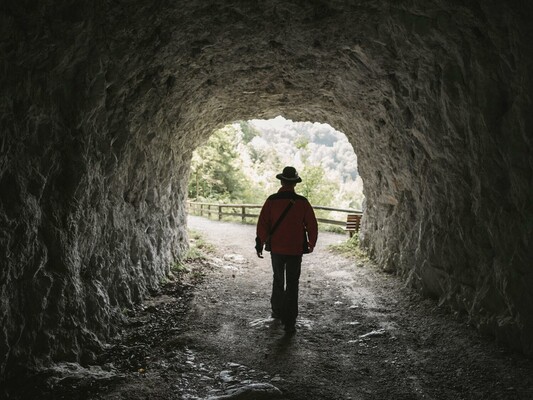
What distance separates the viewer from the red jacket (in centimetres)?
571

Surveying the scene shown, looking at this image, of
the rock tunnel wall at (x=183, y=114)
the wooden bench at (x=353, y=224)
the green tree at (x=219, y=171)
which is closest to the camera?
the rock tunnel wall at (x=183, y=114)

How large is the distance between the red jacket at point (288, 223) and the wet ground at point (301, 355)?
1.25m

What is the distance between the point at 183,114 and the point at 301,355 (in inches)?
225

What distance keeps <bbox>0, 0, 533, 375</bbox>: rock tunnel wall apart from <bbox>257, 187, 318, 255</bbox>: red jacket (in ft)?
7.17

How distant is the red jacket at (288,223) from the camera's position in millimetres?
5711

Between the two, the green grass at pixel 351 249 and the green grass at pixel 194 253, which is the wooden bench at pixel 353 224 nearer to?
the green grass at pixel 351 249

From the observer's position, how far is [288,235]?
572 cm

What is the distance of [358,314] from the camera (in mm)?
6562

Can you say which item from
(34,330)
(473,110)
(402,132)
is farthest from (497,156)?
(34,330)

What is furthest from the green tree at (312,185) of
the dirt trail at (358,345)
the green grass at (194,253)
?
the dirt trail at (358,345)

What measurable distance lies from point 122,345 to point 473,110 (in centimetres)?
528

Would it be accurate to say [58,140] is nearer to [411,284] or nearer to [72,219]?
[72,219]

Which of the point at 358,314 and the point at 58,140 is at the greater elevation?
the point at 58,140

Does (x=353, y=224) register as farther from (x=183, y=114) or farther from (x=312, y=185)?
(x=312, y=185)
